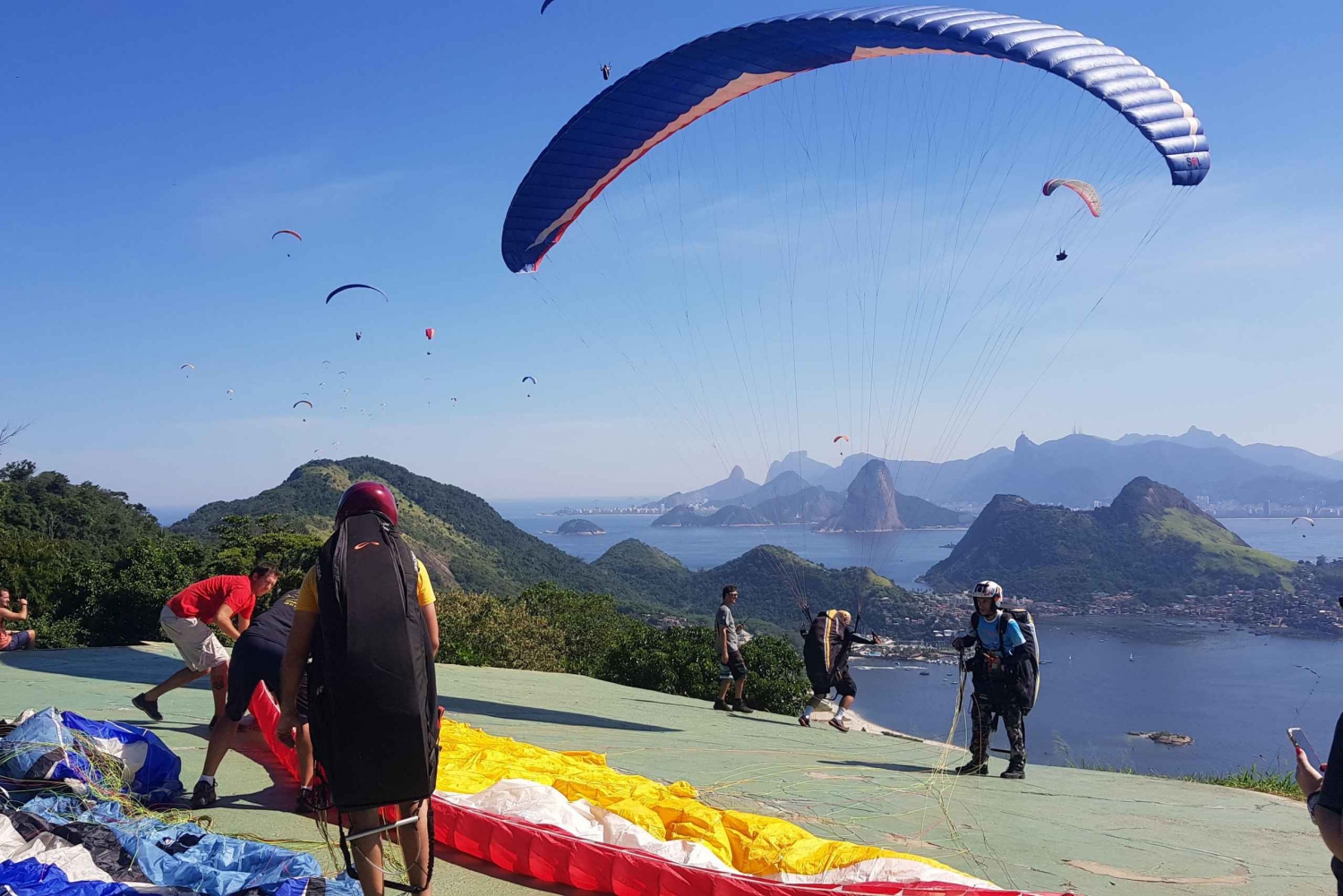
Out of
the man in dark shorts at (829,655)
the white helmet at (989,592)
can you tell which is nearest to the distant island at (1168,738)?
the man in dark shorts at (829,655)

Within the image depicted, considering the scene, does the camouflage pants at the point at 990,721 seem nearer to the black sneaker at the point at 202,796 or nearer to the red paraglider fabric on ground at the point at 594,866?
the red paraglider fabric on ground at the point at 594,866

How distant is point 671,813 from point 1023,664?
340 cm

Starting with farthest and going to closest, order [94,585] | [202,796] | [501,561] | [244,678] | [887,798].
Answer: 1. [501,561]
2. [94,585]
3. [887,798]
4. [244,678]
5. [202,796]

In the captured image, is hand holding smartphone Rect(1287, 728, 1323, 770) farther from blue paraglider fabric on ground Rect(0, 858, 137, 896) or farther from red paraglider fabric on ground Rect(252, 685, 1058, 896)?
blue paraglider fabric on ground Rect(0, 858, 137, 896)

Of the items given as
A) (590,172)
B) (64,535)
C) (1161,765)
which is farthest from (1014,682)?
(1161,765)

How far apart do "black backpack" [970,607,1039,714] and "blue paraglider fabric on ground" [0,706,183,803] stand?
16.0 ft

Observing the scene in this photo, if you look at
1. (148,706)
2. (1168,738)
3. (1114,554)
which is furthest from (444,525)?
(1114,554)

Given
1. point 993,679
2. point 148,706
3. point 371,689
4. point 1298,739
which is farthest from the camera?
point 993,679

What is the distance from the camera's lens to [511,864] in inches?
140

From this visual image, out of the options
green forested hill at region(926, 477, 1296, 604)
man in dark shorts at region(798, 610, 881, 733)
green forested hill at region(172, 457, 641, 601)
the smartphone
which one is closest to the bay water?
green forested hill at region(926, 477, 1296, 604)

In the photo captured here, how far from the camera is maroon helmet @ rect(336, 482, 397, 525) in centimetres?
276

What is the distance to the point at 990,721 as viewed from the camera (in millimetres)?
6230

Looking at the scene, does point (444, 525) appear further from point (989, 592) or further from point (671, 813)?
point (671, 813)

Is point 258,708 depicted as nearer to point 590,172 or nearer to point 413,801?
point 413,801
